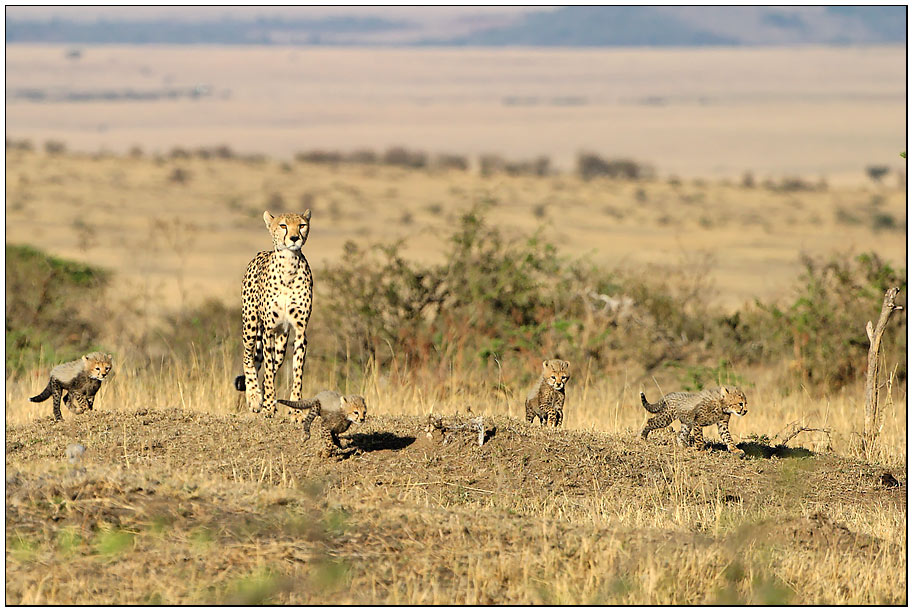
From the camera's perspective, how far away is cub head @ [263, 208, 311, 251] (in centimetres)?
840

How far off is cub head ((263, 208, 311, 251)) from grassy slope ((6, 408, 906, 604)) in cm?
120

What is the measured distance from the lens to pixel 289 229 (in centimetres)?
840

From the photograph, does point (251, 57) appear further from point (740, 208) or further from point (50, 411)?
A: point (50, 411)

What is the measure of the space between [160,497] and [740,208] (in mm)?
45526

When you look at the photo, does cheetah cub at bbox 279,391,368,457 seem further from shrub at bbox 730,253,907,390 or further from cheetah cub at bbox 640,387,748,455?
shrub at bbox 730,253,907,390

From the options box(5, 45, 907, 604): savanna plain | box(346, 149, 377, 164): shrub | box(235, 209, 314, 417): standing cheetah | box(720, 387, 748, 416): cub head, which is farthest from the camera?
box(346, 149, 377, 164): shrub

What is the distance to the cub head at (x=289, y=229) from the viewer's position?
8.40 meters

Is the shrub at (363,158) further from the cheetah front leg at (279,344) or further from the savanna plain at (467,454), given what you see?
the cheetah front leg at (279,344)

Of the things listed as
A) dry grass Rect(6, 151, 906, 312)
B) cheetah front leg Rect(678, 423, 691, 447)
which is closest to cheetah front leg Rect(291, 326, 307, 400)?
cheetah front leg Rect(678, 423, 691, 447)

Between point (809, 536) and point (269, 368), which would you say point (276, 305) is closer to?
point (269, 368)

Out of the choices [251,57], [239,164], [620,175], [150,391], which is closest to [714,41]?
[251,57]

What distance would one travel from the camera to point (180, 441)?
812 centimetres

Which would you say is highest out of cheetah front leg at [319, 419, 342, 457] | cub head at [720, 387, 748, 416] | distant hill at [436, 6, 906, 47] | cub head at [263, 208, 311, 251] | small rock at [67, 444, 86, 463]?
distant hill at [436, 6, 906, 47]

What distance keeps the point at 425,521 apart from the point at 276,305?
277cm
